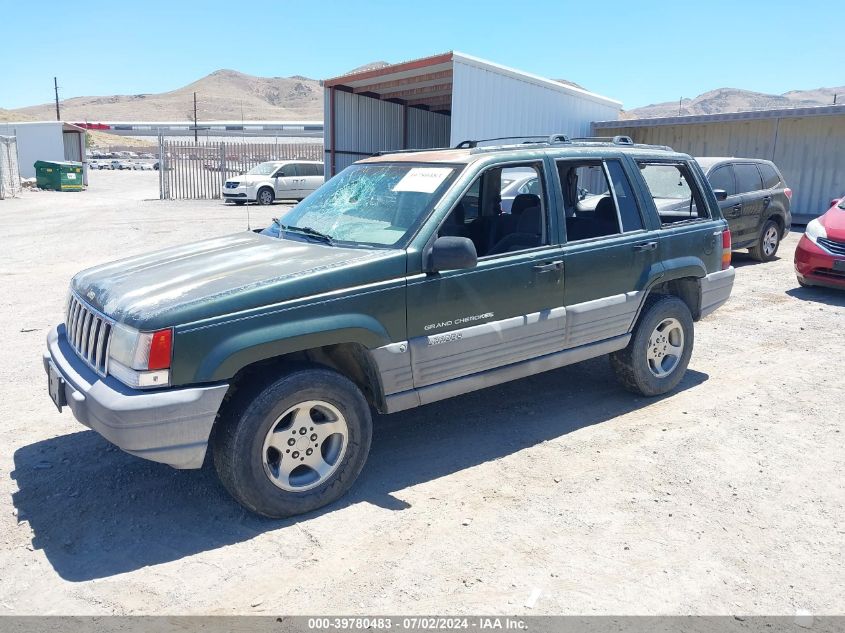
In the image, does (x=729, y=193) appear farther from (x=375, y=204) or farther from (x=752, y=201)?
(x=375, y=204)

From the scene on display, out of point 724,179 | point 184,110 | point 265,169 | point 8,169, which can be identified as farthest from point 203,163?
point 184,110

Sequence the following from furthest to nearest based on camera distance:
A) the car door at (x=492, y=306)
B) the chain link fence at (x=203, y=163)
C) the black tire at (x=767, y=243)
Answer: the chain link fence at (x=203, y=163)
the black tire at (x=767, y=243)
the car door at (x=492, y=306)

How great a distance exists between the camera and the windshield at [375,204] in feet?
14.2

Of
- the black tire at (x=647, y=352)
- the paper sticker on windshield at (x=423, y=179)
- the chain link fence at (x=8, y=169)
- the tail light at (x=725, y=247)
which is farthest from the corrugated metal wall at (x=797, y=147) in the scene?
the chain link fence at (x=8, y=169)

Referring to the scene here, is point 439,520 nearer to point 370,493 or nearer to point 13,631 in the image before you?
point 370,493

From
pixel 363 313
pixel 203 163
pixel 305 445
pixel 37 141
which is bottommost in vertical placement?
pixel 305 445

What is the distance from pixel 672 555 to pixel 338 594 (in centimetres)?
165

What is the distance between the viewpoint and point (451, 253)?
4.02 metres

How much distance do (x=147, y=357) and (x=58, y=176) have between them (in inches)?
1343

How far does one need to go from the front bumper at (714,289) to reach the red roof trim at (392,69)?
8623 mm

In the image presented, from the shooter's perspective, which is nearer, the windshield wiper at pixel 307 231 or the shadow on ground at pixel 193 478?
the shadow on ground at pixel 193 478

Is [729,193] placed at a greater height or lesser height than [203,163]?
lesser

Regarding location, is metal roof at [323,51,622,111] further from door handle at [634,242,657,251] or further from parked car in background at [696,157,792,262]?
door handle at [634,242,657,251]

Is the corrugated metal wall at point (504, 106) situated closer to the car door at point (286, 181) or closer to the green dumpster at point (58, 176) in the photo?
the car door at point (286, 181)
